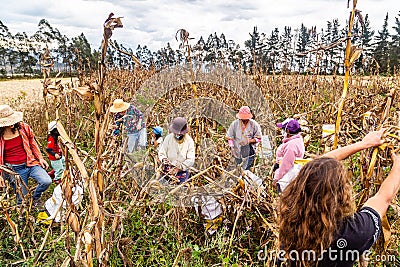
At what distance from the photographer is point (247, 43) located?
11922 mm

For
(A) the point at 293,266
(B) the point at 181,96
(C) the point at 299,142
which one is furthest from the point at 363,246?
(B) the point at 181,96

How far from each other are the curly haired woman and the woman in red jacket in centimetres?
274

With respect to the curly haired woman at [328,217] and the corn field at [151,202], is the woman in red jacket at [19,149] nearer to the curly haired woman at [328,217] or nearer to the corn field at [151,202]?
the corn field at [151,202]

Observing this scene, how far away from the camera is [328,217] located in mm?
1238

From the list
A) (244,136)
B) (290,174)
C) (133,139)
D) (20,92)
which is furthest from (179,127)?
(20,92)

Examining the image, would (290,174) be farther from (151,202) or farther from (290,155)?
(151,202)

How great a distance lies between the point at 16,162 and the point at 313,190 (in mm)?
2972

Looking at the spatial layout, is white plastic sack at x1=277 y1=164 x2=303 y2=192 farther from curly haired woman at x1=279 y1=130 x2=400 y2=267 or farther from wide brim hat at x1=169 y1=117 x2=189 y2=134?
curly haired woman at x1=279 y1=130 x2=400 y2=267

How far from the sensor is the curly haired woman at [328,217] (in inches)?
48.8

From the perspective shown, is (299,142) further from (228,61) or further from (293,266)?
(228,61)

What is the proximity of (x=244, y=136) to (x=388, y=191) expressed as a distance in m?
2.54

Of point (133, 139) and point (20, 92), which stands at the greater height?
point (20, 92)

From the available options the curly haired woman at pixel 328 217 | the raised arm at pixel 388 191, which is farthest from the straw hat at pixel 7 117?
the raised arm at pixel 388 191

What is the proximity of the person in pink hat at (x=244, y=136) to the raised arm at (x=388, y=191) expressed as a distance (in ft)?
7.87
